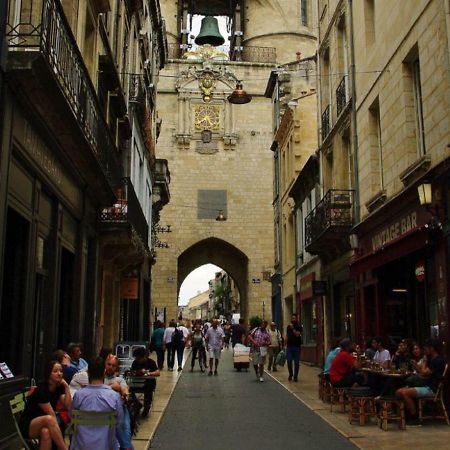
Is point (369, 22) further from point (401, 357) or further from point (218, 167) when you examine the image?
point (218, 167)

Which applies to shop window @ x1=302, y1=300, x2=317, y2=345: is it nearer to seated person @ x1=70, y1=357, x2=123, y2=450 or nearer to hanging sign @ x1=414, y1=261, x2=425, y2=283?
hanging sign @ x1=414, y1=261, x2=425, y2=283

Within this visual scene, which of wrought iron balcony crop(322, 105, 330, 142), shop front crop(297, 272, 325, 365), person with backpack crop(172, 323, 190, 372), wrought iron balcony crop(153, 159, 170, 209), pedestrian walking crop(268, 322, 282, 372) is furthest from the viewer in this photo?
wrought iron balcony crop(153, 159, 170, 209)

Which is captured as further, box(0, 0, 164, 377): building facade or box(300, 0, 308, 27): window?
box(300, 0, 308, 27): window

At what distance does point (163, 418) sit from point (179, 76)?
33416 millimetres

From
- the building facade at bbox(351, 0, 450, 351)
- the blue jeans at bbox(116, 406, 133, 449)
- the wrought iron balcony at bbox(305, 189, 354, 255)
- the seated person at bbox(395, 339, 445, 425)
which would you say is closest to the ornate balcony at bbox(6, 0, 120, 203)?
the blue jeans at bbox(116, 406, 133, 449)

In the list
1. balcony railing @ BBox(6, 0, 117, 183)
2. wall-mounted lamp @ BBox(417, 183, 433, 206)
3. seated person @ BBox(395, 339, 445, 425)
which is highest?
balcony railing @ BBox(6, 0, 117, 183)

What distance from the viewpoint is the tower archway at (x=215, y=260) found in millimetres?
42781

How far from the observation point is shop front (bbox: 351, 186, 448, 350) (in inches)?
405

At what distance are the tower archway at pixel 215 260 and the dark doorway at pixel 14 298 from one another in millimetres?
33791

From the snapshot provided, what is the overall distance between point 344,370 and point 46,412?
631cm

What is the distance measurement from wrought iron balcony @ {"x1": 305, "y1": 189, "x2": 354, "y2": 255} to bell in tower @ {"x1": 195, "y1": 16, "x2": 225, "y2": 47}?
26.0m

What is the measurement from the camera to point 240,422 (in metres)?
9.70

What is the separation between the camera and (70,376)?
8.07 m

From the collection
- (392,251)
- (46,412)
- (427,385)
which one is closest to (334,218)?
(392,251)
